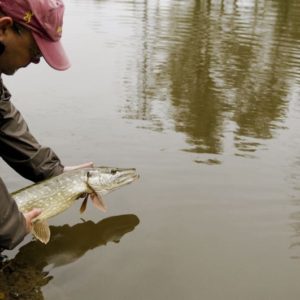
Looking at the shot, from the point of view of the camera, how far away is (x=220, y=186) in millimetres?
5086

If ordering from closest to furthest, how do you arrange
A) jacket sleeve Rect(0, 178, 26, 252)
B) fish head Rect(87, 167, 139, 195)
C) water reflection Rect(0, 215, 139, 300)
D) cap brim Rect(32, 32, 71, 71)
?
cap brim Rect(32, 32, 71, 71)
jacket sleeve Rect(0, 178, 26, 252)
water reflection Rect(0, 215, 139, 300)
fish head Rect(87, 167, 139, 195)

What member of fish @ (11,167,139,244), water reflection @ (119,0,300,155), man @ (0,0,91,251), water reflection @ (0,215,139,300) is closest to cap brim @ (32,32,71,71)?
man @ (0,0,91,251)

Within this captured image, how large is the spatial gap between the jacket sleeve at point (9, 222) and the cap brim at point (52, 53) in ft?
2.45

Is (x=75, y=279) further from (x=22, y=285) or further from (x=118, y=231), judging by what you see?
(x=118, y=231)

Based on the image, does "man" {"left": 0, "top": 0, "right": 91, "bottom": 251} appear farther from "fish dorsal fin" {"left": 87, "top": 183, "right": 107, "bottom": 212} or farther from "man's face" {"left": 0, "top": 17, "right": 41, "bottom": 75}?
"fish dorsal fin" {"left": 87, "top": 183, "right": 107, "bottom": 212}

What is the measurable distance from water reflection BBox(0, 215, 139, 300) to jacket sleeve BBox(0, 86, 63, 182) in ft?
1.69

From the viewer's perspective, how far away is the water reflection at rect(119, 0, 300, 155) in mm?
6777

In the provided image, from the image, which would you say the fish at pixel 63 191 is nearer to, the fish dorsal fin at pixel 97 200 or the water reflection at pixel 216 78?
the fish dorsal fin at pixel 97 200

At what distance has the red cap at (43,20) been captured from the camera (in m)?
2.65

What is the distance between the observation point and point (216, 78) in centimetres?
916

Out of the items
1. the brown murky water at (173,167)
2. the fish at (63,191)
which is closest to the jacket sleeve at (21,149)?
the fish at (63,191)

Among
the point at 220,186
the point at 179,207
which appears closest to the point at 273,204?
the point at 220,186

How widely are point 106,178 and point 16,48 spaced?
1.60 m

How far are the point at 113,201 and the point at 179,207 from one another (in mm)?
620
